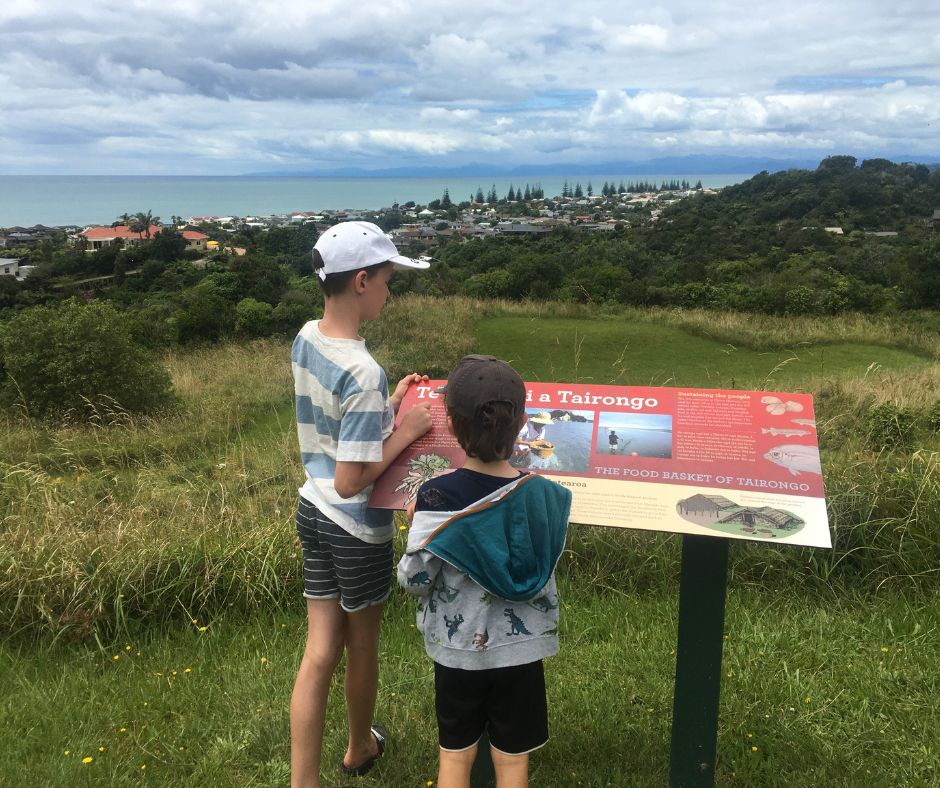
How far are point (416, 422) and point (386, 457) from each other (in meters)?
0.13

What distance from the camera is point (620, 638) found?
3.01 metres

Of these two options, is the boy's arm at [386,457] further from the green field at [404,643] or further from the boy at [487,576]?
the green field at [404,643]

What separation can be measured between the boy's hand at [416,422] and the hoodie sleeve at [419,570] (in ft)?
1.31

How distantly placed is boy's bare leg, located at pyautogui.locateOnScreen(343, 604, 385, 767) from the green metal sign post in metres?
0.84

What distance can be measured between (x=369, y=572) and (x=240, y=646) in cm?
148

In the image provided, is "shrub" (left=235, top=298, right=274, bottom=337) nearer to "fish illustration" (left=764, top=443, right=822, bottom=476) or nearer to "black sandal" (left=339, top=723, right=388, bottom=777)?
"black sandal" (left=339, top=723, right=388, bottom=777)

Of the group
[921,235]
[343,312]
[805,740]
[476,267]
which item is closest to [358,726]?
[343,312]

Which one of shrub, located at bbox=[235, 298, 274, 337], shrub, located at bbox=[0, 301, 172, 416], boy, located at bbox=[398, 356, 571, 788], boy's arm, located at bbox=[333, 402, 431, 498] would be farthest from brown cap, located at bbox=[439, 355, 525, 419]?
shrub, located at bbox=[235, 298, 274, 337]

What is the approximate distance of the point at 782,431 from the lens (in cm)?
196

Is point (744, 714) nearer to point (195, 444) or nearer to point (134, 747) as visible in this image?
point (134, 747)

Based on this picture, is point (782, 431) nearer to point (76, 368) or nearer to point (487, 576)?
point (487, 576)

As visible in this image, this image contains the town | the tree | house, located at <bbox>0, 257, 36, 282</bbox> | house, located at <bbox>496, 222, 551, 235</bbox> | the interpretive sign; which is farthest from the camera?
the tree

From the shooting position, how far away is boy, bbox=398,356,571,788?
1.60m

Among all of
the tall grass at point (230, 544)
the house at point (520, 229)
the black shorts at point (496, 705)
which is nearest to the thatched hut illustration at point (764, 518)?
the black shorts at point (496, 705)
